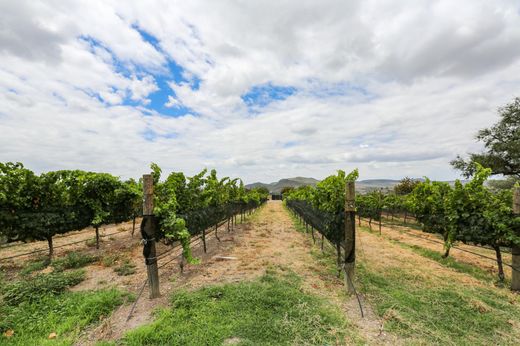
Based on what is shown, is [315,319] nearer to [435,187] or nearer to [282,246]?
[282,246]

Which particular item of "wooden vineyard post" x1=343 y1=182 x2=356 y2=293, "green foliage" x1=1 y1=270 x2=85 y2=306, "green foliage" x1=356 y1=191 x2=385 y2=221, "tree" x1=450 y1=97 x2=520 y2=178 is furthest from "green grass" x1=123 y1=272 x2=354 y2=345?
"tree" x1=450 y1=97 x2=520 y2=178

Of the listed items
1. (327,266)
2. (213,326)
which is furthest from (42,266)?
(327,266)

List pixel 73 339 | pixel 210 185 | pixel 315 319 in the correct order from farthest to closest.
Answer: pixel 210 185 < pixel 315 319 < pixel 73 339

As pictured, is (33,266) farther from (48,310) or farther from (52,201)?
(48,310)

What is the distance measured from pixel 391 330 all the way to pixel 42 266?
9425 millimetres

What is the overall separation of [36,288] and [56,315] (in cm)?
153

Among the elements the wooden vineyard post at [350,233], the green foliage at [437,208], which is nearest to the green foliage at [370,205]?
the green foliage at [437,208]

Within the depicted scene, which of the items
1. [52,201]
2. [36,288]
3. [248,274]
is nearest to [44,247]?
[52,201]

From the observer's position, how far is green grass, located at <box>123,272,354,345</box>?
3.54 meters

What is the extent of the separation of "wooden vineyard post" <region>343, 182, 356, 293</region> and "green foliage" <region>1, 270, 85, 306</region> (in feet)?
20.9

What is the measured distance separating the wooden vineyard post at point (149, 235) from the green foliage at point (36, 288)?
2177 millimetres

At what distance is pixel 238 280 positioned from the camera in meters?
5.97

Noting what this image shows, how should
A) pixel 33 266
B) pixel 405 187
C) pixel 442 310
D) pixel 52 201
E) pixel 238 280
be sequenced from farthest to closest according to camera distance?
1. pixel 405 187
2. pixel 52 201
3. pixel 33 266
4. pixel 238 280
5. pixel 442 310

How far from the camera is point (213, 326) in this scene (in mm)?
3791
